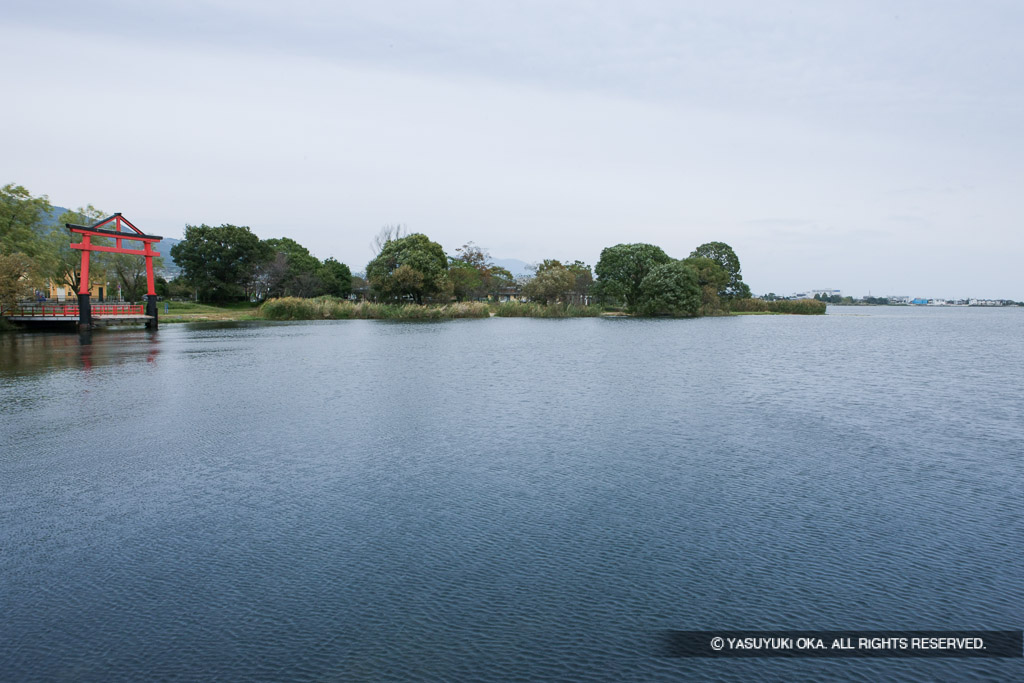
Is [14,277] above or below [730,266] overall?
below

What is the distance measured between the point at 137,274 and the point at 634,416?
Answer: 7300cm

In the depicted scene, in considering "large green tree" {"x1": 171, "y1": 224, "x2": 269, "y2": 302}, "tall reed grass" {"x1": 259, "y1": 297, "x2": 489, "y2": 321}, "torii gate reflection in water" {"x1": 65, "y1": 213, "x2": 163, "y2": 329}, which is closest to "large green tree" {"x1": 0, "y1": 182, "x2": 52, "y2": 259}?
"torii gate reflection in water" {"x1": 65, "y1": 213, "x2": 163, "y2": 329}

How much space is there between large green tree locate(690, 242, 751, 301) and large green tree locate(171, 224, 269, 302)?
65128 mm

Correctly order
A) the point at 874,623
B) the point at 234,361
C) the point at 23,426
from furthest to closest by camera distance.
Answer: the point at 234,361
the point at 23,426
the point at 874,623

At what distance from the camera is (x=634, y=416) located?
1425 centimetres

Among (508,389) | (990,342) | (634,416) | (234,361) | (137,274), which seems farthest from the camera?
(137,274)

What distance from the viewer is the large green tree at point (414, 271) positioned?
6762 centimetres

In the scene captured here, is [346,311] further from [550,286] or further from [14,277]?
[14,277]

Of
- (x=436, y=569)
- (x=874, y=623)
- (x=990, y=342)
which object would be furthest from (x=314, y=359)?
(x=990, y=342)

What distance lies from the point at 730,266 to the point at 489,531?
90.4 meters

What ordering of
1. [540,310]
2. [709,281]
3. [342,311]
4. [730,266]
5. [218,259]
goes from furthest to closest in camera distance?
[730,266] → [709,281] → [218,259] → [540,310] → [342,311]

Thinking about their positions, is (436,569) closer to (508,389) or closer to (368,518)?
(368,518)

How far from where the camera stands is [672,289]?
234ft

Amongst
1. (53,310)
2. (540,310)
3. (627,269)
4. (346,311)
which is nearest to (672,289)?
(627,269)
